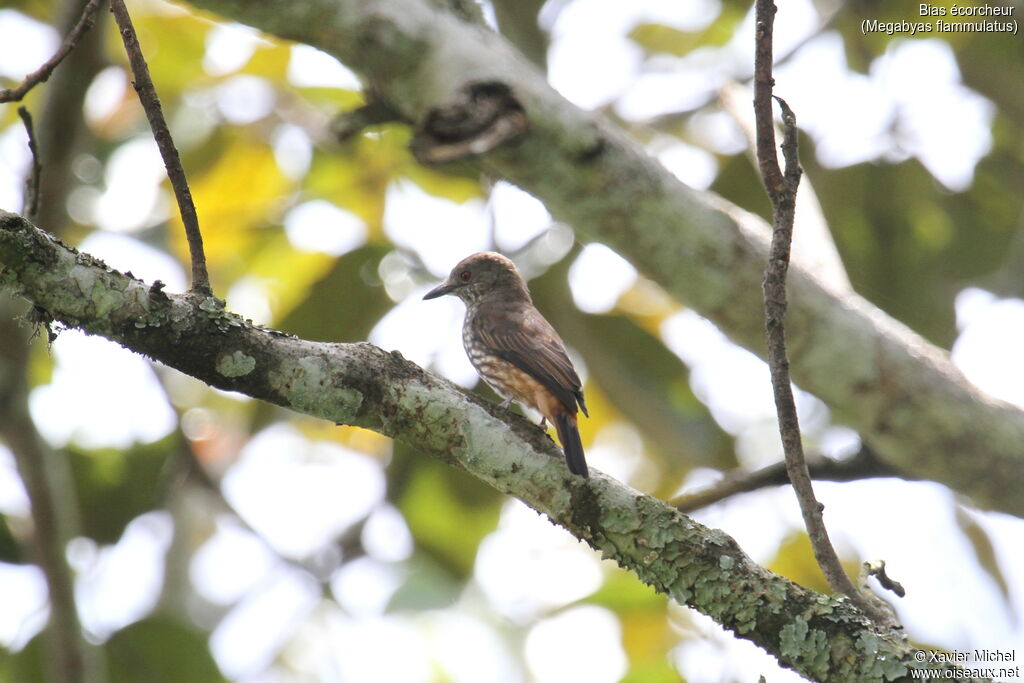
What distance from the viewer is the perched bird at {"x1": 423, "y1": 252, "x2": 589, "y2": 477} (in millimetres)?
4211

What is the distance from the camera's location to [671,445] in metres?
4.94

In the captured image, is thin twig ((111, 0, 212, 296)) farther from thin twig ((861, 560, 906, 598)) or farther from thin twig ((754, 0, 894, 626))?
thin twig ((861, 560, 906, 598))

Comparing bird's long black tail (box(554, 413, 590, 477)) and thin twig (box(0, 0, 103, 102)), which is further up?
thin twig (box(0, 0, 103, 102))

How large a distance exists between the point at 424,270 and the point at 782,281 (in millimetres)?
2971

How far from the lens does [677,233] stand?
3.69 meters

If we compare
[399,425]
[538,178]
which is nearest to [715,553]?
[399,425]

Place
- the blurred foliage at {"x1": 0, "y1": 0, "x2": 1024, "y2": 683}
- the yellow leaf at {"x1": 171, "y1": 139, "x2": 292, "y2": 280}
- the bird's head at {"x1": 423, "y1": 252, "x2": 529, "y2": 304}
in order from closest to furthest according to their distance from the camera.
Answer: the blurred foliage at {"x1": 0, "y1": 0, "x2": 1024, "y2": 683}, the bird's head at {"x1": 423, "y1": 252, "x2": 529, "y2": 304}, the yellow leaf at {"x1": 171, "y1": 139, "x2": 292, "y2": 280}

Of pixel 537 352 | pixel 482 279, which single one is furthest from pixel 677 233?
pixel 482 279

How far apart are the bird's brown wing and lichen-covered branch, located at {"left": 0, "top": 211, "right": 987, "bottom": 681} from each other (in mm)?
1237

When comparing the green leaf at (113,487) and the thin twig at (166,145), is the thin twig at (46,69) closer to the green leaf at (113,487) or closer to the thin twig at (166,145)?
the thin twig at (166,145)

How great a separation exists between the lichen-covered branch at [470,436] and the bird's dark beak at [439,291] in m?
2.52

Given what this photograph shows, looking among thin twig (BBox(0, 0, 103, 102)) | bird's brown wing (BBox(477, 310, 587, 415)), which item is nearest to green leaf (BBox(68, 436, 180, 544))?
bird's brown wing (BBox(477, 310, 587, 415))

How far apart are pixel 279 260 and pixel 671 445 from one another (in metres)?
2.56

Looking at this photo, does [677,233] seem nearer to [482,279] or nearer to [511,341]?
[511,341]
